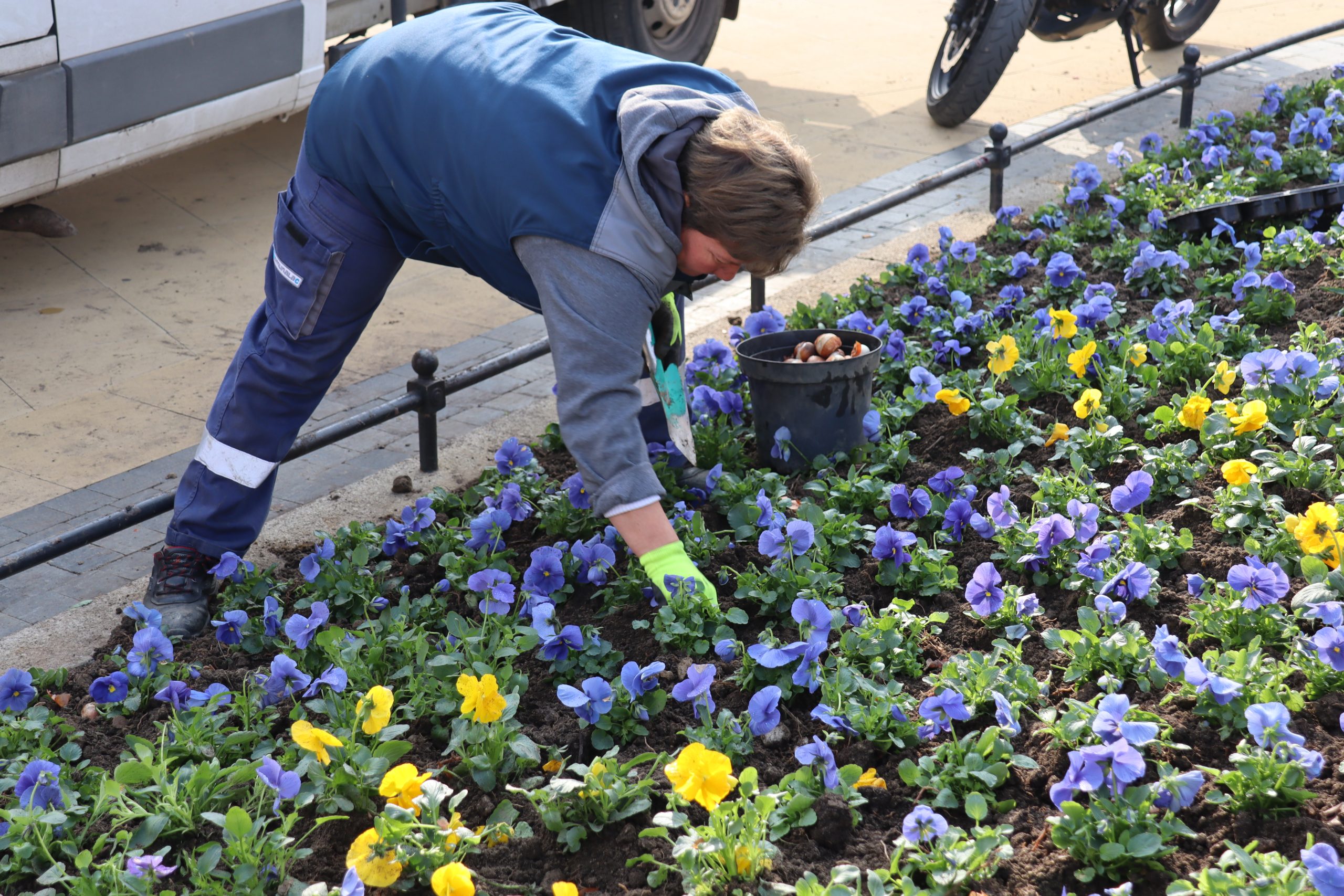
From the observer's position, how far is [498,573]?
9.36 ft

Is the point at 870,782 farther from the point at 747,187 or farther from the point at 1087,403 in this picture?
the point at 1087,403

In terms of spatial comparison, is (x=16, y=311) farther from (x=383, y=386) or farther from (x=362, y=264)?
(x=362, y=264)

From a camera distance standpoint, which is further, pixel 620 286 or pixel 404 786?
pixel 620 286

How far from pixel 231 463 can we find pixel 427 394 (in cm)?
71

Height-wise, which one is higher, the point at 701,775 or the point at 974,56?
the point at 974,56

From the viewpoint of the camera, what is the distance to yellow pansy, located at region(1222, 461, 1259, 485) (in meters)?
2.92

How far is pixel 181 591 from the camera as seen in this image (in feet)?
10.3

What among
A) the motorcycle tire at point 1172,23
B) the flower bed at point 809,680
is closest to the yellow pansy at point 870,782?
the flower bed at point 809,680

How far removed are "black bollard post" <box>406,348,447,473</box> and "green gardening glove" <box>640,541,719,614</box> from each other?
119 cm

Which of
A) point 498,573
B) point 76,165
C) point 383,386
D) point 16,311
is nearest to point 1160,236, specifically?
point 383,386

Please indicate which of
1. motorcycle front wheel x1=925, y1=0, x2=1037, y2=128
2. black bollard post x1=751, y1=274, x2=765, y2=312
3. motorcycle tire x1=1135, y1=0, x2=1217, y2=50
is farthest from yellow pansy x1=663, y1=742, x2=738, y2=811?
motorcycle tire x1=1135, y1=0, x2=1217, y2=50

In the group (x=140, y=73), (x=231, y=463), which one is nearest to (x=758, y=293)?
(x=231, y=463)

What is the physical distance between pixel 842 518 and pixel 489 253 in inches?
43.0

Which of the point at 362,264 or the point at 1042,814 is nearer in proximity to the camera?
the point at 1042,814
